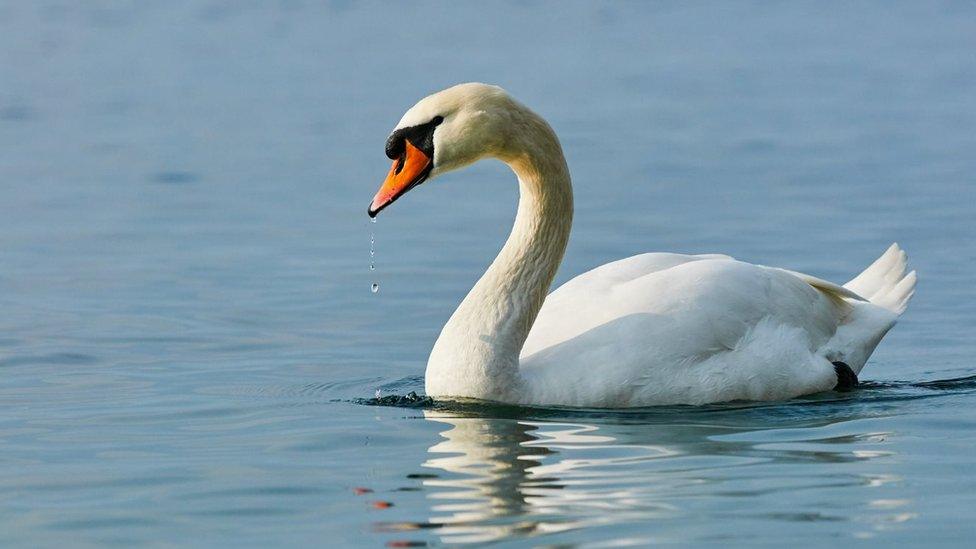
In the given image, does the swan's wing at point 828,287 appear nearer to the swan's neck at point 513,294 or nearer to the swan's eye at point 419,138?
the swan's neck at point 513,294

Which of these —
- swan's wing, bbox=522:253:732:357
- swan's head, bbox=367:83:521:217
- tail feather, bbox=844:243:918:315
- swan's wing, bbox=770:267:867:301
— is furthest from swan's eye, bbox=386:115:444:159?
tail feather, bbox=844:243:918:315

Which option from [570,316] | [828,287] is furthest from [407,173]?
[828,287]

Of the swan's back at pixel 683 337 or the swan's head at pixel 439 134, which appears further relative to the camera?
the swan's head at pixel 439 134

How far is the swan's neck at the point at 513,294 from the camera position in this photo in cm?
913

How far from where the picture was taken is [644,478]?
7.55m

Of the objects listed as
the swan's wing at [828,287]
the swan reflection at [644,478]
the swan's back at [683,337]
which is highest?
the swan's wing at [828,287]

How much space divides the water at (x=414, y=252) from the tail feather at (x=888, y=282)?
15.0 inches

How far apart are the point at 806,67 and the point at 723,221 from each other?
981cm

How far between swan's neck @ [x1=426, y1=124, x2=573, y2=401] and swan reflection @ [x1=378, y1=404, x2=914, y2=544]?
242 mm

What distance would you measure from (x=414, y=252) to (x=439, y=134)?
480 cm

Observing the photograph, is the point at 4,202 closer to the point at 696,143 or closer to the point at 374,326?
the point at 374,326

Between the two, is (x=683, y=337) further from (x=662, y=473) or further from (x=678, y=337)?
(x=662, y=473)

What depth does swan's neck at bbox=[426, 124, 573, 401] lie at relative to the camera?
913cm

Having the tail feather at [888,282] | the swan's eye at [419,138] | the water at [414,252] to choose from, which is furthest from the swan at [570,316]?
the tail feather at [888,282]
